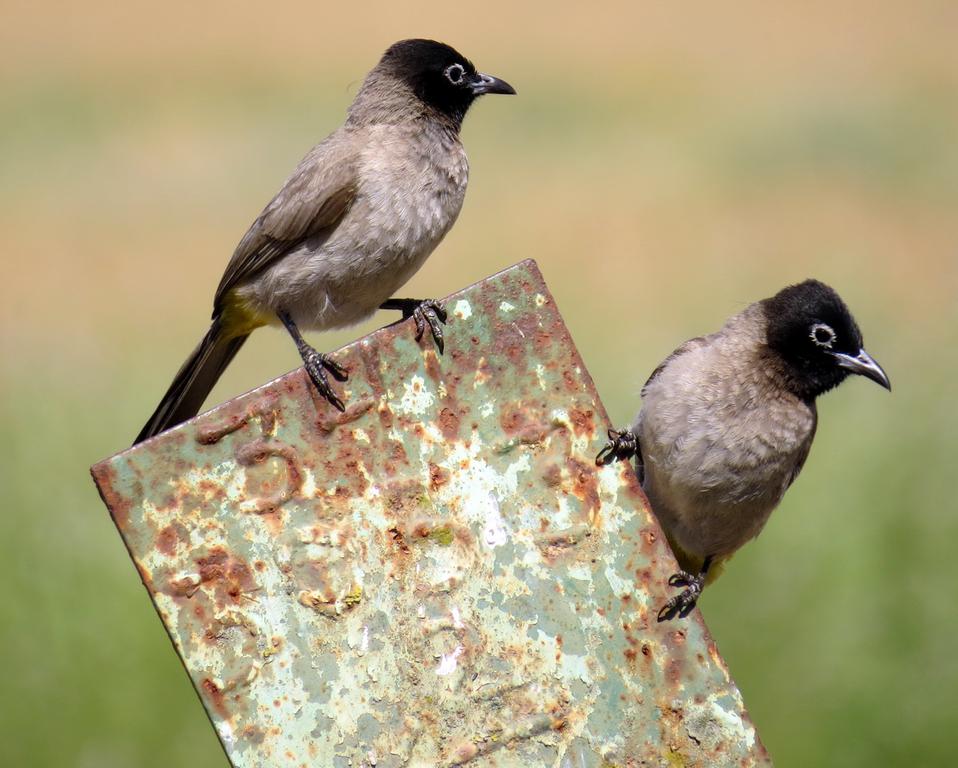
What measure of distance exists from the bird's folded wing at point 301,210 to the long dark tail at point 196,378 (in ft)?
0.57

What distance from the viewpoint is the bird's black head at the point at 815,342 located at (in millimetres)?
4227

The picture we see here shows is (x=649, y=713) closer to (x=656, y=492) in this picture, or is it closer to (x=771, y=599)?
(x=656, y=492)

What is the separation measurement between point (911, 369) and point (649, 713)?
5369 mm

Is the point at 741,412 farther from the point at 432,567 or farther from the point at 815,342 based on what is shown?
the point at 432,567

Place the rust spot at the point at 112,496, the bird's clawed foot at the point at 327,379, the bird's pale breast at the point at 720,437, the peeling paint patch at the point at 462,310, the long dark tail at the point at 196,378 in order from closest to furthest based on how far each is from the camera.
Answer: the rust spot at the point at 112,496, the bird's clawed foot at the point at 327,379, the peeling paint patch at the point at 462,310, the bird's pale breast at the point at 720,437, the long dark tail at the point at 196,378

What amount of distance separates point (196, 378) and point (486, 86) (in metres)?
1.57

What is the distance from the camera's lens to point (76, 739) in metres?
4.82

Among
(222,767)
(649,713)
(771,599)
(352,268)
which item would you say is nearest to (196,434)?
(649,713)

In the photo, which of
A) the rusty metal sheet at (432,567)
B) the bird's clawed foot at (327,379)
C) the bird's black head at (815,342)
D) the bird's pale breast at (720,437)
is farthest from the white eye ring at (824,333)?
the bird's clawed foot at (327,379)

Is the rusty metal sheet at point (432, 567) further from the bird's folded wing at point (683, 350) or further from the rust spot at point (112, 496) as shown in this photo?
the bird's folded wing at point (683, 350)

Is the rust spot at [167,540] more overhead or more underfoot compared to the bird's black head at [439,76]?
more underfoot

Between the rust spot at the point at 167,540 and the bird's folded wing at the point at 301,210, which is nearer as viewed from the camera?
the rust spot at the point at 167,540

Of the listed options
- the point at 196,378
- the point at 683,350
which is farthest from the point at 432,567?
the point at 196,378

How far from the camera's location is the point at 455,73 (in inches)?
193
